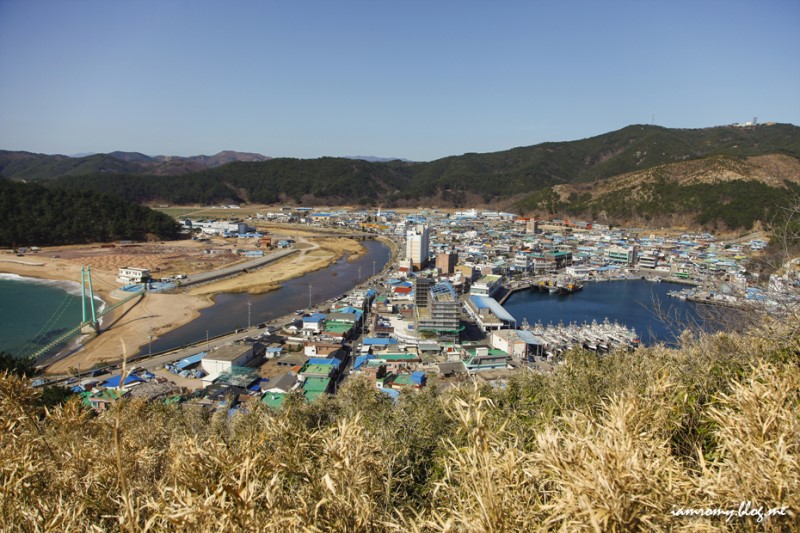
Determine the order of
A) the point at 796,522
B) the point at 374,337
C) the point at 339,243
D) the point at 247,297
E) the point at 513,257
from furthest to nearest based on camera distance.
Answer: the point at 339,243
the point at 513,257
the point at 247,297
the point at 374,337
the point at 796,522

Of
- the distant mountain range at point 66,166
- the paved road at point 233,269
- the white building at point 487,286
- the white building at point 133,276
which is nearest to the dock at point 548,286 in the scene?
the white building at point 487,286

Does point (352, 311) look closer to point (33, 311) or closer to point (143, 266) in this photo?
point (33, 311)

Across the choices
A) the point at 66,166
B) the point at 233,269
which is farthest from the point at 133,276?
the point at 66,166

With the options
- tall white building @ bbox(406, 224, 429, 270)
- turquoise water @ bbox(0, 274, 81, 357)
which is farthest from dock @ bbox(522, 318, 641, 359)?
turquoise water @ bbox(0, 274, 81, 357)

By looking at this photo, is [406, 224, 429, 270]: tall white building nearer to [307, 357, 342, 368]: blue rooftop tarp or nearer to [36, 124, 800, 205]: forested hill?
[307, 357, 342, 368]: blue rooftop tarp

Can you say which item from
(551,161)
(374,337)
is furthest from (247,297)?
(551,161)

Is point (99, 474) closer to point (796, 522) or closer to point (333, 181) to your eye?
point (796, 522)
